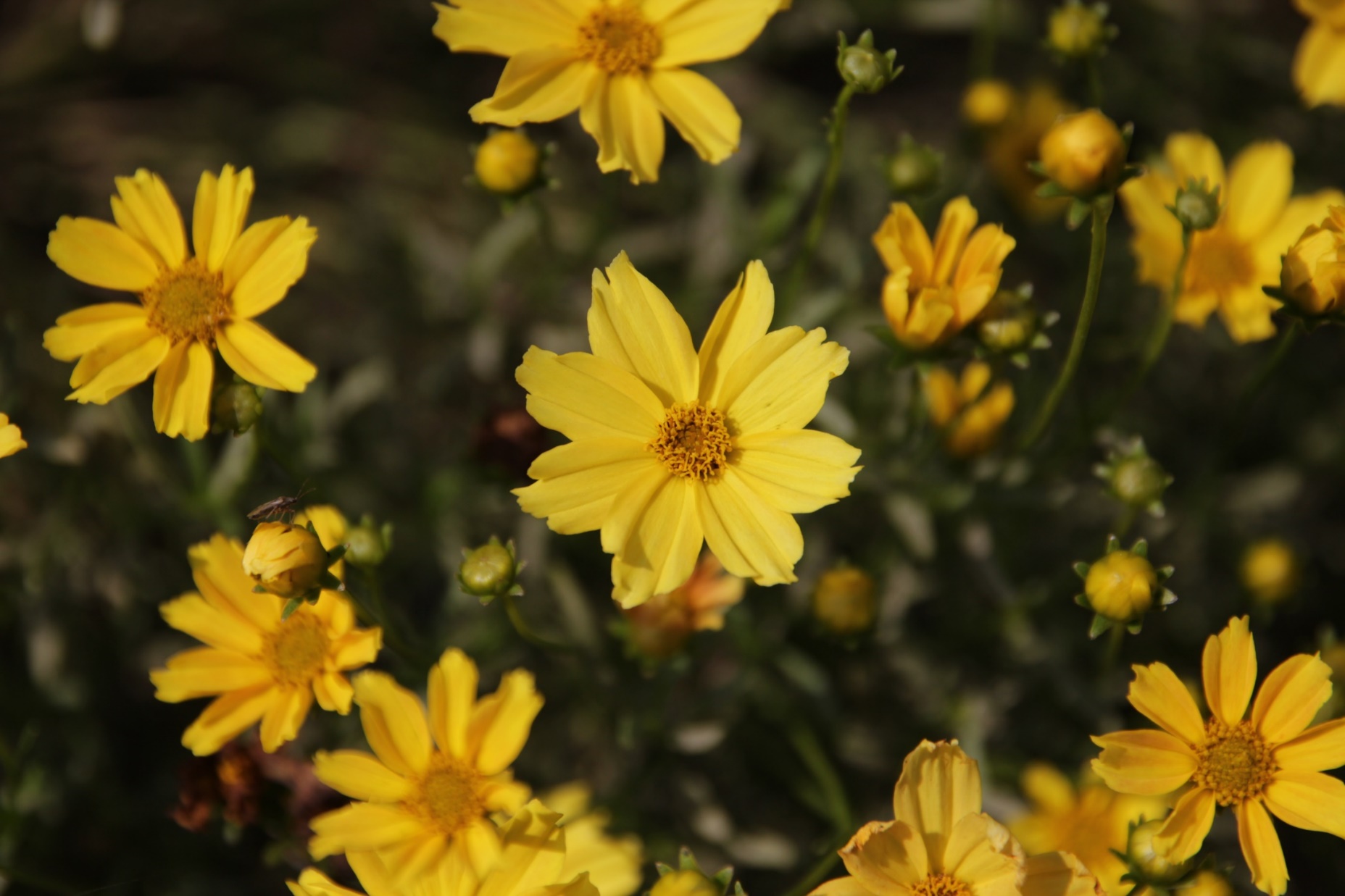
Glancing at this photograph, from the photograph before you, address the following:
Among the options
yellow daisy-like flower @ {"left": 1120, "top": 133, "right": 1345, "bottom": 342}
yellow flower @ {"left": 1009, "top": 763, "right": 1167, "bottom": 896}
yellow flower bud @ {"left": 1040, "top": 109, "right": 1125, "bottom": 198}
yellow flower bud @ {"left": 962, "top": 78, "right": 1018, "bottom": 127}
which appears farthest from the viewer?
yellow flower bud @ {"left": 962, "top": 78, "right": 1018, "bottom": 127}

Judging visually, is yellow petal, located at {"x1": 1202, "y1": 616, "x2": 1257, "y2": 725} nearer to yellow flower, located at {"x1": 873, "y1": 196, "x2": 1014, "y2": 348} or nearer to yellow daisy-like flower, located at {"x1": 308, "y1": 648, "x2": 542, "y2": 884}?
yellow flower, located at {"x1": 873, "y1": 196, "x2": 1014, "y2": 348}

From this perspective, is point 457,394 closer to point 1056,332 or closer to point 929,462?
point 929,462

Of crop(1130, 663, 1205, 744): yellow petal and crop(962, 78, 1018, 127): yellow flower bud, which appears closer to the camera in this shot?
crop(1130, 663, 1205, 744): yellow petal

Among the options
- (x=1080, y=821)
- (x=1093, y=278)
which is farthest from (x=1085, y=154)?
(x=1080, y=821)

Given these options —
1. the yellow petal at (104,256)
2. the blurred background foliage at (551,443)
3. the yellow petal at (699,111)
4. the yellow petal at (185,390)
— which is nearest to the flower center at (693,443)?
the blurred background foliage at (551,443)

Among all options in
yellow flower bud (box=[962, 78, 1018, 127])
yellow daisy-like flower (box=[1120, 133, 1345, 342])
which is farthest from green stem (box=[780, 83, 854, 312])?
yellow flower bud (box=[962, 78, 1018, 127])

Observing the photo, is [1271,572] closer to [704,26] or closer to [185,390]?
[704,26]

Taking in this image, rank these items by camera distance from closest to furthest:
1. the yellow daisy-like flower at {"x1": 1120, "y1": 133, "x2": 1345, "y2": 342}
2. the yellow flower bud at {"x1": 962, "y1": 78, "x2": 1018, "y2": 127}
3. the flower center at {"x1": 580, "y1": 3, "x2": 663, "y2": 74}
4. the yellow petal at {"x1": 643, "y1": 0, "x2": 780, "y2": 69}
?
the yellow petal at {"x1": 643, "y1": 0, "x2": 780, "y2": 69} < the flower center at {"x1": 580, "y1": 3, "x2": 663, "y2": 74} < the yellow daisy-like flower at {"x1": 1120, "y1": 133, "x2": 1345, "y2": 342} < the yellow flower bud at {"x1": 962, "y1": 78, "x2": 1018, "y2": 127}

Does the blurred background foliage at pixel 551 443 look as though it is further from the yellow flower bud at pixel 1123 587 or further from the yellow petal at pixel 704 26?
the yellow flower bud at pixel 1123 587
